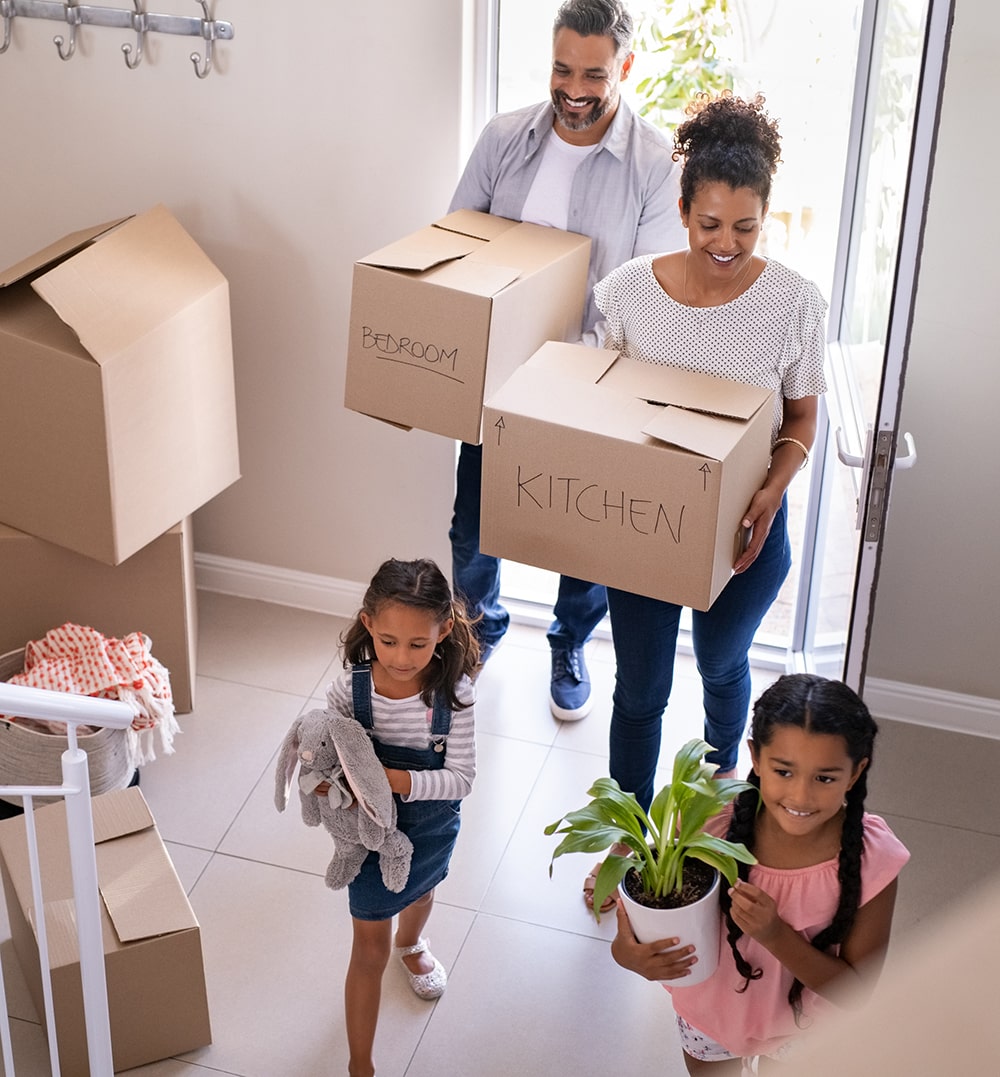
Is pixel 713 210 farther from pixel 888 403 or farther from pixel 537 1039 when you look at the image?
pixel 537 1039

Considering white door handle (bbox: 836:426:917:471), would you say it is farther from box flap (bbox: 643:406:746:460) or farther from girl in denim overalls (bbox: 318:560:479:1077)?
girl in denim overalls (bbox: 318:560:479:1077)

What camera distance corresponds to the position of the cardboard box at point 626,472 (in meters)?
1.74

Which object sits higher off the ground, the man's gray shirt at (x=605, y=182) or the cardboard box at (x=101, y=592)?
the man's gray shirt at (x=605, y=182)

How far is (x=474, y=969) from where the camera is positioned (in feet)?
7.09

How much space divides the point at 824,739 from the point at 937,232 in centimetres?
133

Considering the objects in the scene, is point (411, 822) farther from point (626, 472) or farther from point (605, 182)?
point (605, 182)

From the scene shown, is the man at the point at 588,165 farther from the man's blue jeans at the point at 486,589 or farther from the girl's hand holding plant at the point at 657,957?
the girl's hand holding plant at the point at 657,957

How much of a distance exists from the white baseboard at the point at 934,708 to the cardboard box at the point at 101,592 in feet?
4.85

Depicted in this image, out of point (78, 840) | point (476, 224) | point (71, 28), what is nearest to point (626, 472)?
point (476, 224)

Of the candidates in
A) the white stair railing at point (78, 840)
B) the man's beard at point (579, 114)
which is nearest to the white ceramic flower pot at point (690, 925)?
the white stair railing at point (78, 840)

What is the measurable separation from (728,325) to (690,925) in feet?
2.90

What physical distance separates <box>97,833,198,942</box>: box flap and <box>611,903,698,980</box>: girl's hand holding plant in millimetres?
687

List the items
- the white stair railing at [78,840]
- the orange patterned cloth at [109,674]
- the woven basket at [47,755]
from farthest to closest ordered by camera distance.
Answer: the orange patterned cloth at [109,674]
the woven basket at [47,755]
the white stair railing at [78,840]

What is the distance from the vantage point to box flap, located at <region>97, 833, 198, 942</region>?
188 cm
